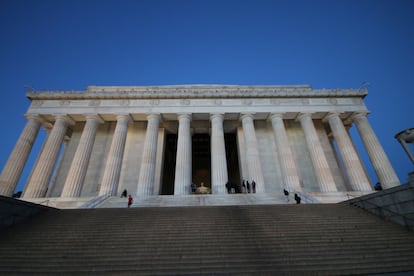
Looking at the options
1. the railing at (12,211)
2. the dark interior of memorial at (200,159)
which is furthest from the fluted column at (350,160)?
the railing at (12,211)

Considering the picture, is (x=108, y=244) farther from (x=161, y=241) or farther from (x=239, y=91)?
(x=239, y=91)

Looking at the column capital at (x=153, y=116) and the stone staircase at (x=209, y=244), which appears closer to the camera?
the stone staircase at (x=209, y=244)

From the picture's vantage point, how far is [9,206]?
30.2 feet

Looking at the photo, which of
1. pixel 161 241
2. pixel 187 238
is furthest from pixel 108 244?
pixel 187 238

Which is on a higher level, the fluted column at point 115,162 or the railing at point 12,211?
the fluted column at point 115,162

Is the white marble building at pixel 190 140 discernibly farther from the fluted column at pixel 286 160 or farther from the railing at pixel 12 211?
the railing at pixel 12 211

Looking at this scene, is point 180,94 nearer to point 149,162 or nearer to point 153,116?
point 153,116

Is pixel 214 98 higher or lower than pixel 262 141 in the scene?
higher

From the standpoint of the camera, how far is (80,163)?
19922mm

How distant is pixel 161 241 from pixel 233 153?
1149 inches

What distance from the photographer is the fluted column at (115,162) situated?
62.8 ft

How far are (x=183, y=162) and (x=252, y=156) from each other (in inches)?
311

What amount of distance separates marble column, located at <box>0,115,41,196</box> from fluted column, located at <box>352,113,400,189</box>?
1520 inches

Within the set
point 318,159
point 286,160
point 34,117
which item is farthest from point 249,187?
point 34,117
